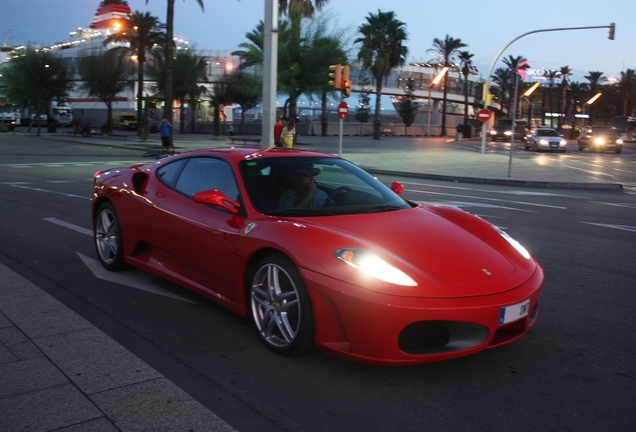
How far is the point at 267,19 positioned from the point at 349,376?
15.0 metres

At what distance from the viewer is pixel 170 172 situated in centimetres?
559

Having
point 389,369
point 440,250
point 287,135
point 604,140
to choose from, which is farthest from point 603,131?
point 389,369

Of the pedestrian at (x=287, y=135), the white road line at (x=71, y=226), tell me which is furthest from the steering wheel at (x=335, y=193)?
the pedestrian at (x=287, y=135)

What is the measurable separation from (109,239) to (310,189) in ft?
8.10

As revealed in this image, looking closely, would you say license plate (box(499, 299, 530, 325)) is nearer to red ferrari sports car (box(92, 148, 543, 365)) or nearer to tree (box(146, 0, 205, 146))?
red ferrari sports car (box(92, 148, 543, 365))

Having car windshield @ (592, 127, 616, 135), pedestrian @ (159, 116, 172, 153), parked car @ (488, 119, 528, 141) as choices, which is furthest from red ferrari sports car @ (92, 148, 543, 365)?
parked car @ (488, 119, 528, 141)

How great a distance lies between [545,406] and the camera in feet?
11.1

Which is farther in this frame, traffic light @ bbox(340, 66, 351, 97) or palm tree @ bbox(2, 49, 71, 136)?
palm tree @ bbox(2, 49, 71, 136)

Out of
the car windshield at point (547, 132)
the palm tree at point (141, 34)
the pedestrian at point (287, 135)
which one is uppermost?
the palm tree at point (141, 34)

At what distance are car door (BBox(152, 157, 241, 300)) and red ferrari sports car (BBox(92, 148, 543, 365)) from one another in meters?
0.01

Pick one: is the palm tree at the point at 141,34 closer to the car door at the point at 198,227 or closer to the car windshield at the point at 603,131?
the car windshield at the point at 603,131

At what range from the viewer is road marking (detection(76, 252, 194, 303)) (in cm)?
560

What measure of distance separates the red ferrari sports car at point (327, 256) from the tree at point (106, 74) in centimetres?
4345

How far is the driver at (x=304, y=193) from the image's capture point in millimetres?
4652
